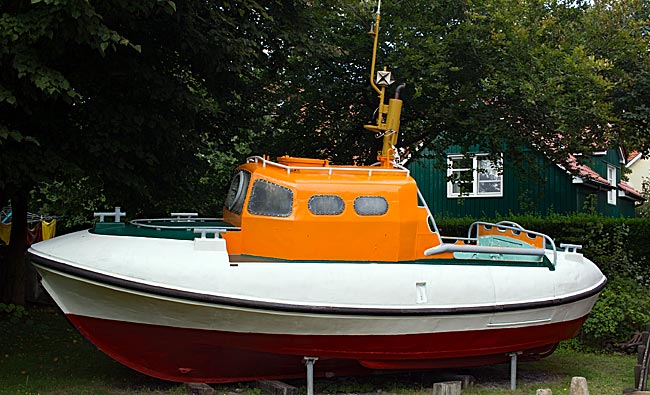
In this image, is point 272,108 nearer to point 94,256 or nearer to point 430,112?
point 430,112

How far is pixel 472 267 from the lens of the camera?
9562mm

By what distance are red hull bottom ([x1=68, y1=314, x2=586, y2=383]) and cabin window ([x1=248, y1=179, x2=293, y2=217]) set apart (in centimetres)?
148

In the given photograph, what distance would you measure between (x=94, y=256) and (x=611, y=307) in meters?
8.90

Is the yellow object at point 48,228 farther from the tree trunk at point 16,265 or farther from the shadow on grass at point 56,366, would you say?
the shadow on grass at point 56,366

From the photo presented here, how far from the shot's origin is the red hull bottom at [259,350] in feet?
28.6

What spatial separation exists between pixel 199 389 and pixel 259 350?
810mm

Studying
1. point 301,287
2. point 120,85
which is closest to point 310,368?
point 301,287

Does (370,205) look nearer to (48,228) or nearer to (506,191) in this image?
(48,228)

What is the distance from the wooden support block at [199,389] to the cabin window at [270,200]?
6.95ft

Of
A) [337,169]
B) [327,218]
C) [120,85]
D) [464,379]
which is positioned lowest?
[464,379]

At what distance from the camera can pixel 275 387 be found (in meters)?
8.88

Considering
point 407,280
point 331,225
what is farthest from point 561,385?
point 331,225

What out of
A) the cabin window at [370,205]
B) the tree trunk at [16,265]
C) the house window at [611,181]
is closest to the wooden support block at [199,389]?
the cabin window at [370,205]

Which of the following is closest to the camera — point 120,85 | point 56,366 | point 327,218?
point 327,218
